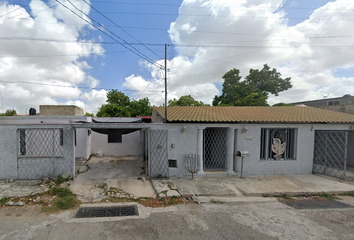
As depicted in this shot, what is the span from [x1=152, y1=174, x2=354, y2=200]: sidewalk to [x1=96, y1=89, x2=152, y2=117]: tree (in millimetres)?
18093

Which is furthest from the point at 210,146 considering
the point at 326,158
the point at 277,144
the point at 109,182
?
the point at 326,158

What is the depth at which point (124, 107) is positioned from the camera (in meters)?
25.5

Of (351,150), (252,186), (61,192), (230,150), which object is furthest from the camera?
(351,150)

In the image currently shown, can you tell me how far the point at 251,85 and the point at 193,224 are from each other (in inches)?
981

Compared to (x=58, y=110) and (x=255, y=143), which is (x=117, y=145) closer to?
(x=58, y=110)

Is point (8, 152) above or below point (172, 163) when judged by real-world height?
above

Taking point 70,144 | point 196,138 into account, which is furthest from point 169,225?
point 70,144

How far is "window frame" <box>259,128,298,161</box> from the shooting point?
7055 mm

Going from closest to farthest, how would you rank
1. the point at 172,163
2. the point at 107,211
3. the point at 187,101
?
1. the point at 107,211
2. the point at 172,163
3. the point at 187,101

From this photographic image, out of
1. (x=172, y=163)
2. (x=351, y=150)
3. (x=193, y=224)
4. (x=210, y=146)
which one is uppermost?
(x=210, y=146)

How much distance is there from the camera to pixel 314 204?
4633mm

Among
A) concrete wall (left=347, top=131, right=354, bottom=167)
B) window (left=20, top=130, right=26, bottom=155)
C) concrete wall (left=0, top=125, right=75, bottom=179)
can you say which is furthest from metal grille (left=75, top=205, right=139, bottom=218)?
concrete wall (left=347, top=131, right=354, bottom=167)

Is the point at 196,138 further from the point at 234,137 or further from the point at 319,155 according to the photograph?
the point at 319,155

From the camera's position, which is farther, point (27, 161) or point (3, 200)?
point (27, 161)
